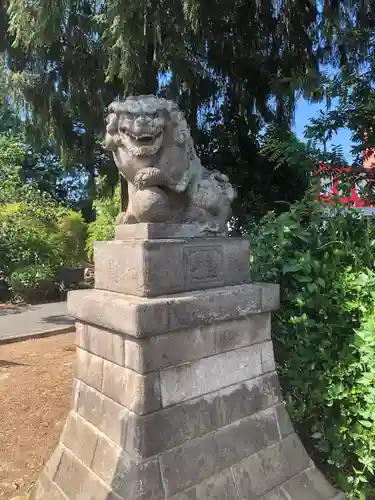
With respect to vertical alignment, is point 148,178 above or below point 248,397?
above

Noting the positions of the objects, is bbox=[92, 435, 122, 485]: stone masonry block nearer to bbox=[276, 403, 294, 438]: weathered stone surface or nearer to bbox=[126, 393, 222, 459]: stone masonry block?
bbox=[126, 393, 222, 459]: stone masonry block

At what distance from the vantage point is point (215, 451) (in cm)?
197

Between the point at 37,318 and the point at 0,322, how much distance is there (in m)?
0.67

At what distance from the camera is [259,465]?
2.08 meters

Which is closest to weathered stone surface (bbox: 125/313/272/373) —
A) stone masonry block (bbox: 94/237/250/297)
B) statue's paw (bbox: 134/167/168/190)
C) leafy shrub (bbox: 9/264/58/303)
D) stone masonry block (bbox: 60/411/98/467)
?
stone masonry block (bbox: 94/237/250/297)

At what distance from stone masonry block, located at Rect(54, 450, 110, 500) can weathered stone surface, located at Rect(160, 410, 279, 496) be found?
1.05 feet

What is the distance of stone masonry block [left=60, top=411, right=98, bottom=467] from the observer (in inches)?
78.8

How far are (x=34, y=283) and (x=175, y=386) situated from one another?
827 cm

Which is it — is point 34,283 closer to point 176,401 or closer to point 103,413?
point 103,413

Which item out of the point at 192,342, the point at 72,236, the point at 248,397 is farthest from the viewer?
the point at 72,236

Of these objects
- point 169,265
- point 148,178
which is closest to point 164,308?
point 169,265

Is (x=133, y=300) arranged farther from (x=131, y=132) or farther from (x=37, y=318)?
(x=37, y=318)

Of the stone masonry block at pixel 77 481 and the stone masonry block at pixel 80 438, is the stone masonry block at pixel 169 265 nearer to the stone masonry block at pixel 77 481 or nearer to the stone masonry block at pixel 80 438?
the stone masonry block at pixel 80 438

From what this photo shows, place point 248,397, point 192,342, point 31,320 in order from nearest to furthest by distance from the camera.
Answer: point 192,342
point 248,397
point 31,320
